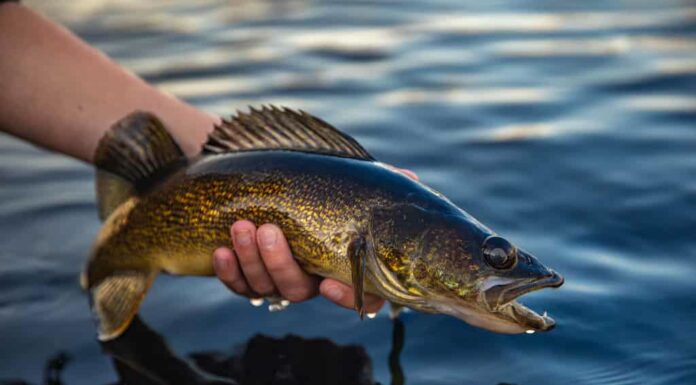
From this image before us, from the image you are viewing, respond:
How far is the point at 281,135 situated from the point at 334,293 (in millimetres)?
620

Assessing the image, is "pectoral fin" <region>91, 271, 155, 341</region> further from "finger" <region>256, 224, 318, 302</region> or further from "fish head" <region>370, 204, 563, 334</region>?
"fish head" <region>370, 204, 563, 334</region>

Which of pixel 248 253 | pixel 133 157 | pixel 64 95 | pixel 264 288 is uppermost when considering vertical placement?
pixel 64 95

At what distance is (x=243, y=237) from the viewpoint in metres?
3.62

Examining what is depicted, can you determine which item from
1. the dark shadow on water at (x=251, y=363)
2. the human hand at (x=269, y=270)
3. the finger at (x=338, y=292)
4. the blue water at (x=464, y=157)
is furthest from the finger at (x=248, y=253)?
the blue water at (x=464, y=157)

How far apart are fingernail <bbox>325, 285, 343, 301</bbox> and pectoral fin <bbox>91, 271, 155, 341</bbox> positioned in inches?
32.8

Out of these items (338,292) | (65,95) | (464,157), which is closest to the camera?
(338,292)

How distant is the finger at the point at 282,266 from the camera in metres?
3.57

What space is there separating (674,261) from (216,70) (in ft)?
15.1

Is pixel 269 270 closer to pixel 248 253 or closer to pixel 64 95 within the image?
pixel 248 253

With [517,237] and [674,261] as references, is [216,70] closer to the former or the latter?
[517,237]

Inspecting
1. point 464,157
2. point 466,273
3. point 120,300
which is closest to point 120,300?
point 120,300

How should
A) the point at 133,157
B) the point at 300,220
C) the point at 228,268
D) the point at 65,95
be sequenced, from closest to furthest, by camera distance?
the point at 300,220 < the point at 228,268 < the point at 133,157 < the point at 65,95

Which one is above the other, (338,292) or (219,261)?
(219,261)

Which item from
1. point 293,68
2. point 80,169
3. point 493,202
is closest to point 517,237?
point 493,202
